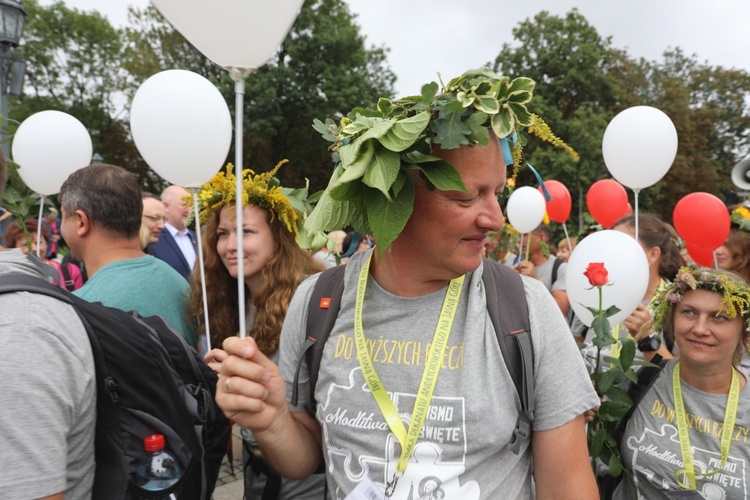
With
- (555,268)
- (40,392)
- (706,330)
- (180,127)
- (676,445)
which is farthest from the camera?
(555,268)

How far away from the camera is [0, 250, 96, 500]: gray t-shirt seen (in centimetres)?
117

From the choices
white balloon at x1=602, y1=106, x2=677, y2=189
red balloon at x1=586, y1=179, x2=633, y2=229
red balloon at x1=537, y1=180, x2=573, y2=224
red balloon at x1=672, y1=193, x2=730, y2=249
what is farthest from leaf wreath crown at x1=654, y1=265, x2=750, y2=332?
red balloon at x1=537, y1=180, x2=573, y2=224

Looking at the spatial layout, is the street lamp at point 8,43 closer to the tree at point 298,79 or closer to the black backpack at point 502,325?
the black backpack at point 502,325

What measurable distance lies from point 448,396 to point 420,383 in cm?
8

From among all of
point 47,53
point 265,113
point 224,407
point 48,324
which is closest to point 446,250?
point 224,407

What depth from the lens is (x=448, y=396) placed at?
1.38 metres

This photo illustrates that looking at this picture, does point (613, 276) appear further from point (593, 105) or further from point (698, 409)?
point (593, 105)

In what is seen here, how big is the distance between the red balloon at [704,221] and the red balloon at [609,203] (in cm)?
107

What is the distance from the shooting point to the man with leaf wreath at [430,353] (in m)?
1.35

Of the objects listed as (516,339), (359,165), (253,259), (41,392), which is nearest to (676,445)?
(516,339)

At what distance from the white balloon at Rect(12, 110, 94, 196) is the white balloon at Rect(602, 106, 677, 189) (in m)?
3.63

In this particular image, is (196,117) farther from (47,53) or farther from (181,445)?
(47,53)

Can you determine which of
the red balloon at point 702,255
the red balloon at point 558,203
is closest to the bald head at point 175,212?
the red balloon at point 558,203

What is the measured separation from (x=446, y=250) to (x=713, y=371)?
5.14 feet
